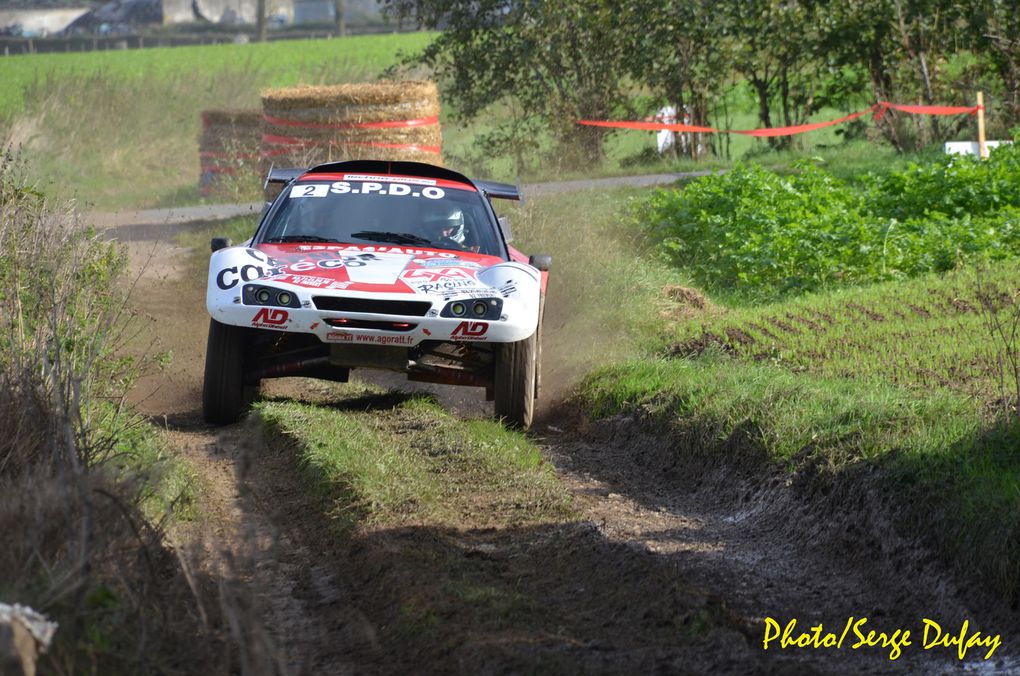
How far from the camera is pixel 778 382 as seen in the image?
8656 mm

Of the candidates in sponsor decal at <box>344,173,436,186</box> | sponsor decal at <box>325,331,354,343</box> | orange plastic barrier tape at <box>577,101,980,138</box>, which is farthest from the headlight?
orange plastic barrier tape at <box>577,101,980,138</box>

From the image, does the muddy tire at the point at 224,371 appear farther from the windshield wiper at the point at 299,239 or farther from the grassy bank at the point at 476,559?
the windshield wiper at the point at 299,239

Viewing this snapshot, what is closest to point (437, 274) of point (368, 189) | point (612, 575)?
point (368, 189)

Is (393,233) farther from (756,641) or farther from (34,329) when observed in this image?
(756,641)

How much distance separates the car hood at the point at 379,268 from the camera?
8.61m

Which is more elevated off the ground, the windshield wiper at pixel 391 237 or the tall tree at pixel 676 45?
the tall tree at pixel 676 45

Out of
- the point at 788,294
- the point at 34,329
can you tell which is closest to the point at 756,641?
the point at 34,329

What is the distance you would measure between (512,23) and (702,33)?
334 centimetres

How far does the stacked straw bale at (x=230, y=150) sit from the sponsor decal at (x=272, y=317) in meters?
13.7

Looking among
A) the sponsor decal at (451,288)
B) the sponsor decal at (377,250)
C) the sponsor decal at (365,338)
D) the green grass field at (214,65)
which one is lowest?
the sponsor decal at (365,338)

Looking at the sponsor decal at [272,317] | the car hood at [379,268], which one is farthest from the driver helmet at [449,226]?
the sponsor decal at [272,317]

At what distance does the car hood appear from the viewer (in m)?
8.61
